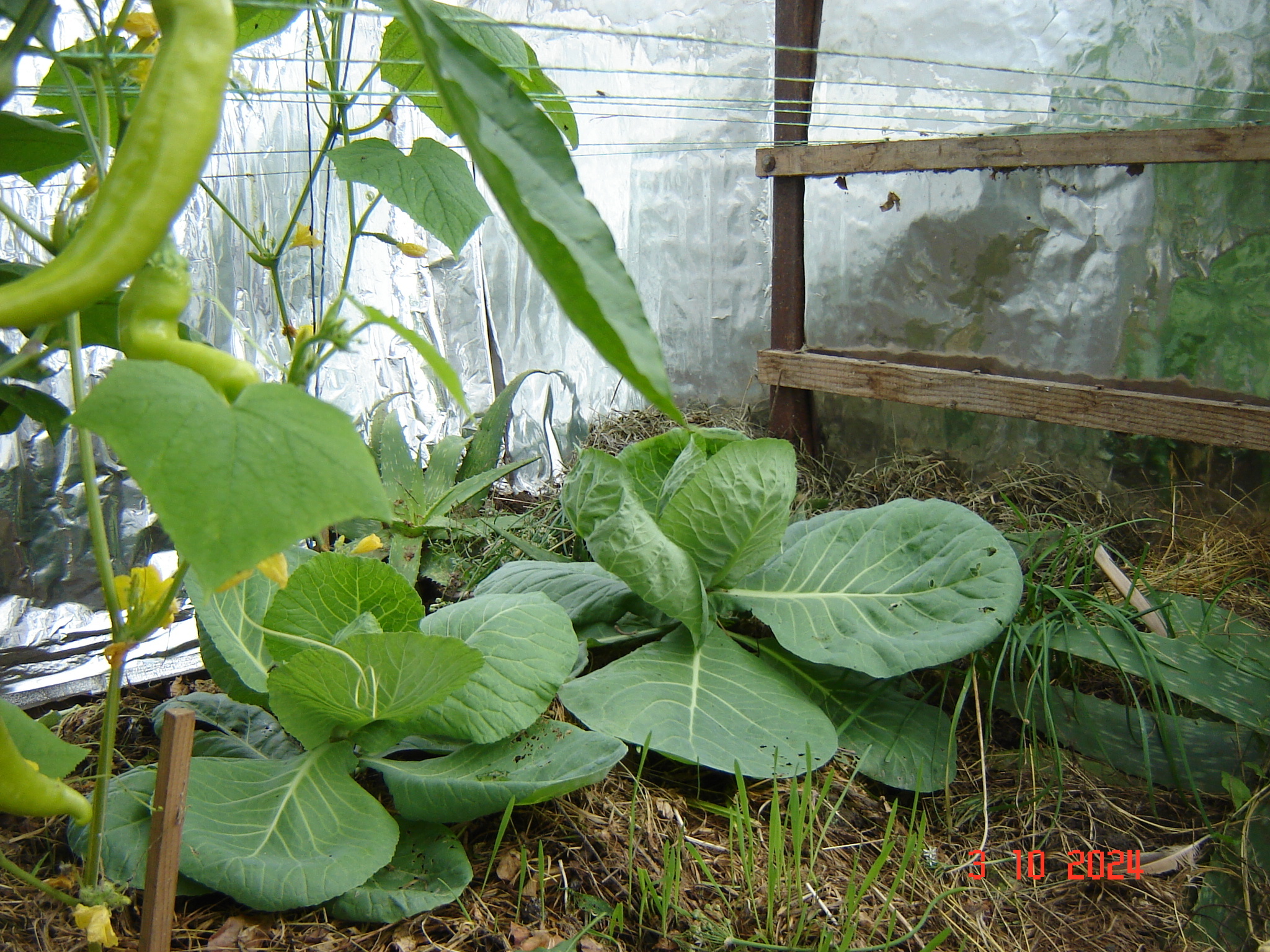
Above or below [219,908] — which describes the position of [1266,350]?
above

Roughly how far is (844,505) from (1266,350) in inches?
32.1

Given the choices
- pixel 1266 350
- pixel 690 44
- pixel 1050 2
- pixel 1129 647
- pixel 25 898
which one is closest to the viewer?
pixel 25 898

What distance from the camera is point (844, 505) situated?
1.90 m

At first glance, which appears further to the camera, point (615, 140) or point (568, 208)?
point (615, 140)

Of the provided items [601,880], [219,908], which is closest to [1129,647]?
[601,880]

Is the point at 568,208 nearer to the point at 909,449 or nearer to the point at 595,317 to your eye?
the point at 595,317

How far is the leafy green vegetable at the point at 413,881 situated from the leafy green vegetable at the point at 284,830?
0.11 ft

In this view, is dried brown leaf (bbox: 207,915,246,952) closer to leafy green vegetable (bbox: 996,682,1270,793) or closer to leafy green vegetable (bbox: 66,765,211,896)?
leafy green vegetable (bbox: 66,765,211,896)

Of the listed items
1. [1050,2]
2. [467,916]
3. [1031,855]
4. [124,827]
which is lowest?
[1031,855]

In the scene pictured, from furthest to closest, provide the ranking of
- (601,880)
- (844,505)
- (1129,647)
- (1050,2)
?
(844,505) → (1050,2) → (1129,647) → (601,880)

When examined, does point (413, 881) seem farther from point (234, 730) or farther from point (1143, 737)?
point (1143, 737)

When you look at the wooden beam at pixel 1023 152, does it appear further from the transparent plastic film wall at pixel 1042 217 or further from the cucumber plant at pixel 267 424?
the cucumber plant at pixel 267 424

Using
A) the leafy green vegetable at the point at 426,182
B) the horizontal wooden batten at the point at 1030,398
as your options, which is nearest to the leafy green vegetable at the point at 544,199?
the leafy green vegetable at the point at 426,182
